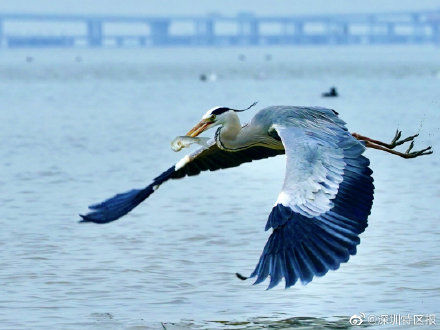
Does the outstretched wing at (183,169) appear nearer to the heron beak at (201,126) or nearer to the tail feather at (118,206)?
the tail feather at (118,206)

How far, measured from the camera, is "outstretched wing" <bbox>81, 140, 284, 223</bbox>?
11.7 m

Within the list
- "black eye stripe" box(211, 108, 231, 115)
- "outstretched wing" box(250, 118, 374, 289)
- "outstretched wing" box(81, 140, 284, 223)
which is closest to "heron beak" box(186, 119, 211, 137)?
"black eye stripe" box(211, 108, 231, 115)

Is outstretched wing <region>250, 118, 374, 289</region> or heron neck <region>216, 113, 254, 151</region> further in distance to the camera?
heron neck <region>216, 113, 254, 151</region>

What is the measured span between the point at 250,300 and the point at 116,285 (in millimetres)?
1518

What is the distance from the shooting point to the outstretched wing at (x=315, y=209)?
9648 mm

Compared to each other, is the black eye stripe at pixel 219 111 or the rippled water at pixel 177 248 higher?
the black eye stripe at pixel 219 111

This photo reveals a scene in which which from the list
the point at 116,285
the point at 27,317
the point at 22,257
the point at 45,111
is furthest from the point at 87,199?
the point at 45,111

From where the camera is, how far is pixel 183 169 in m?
12.5

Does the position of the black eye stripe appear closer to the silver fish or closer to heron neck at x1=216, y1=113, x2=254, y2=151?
heron neck at x1=216, y1=113, x2=254, y2=151

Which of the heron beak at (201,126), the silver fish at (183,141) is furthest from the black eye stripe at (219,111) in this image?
the silver fish at (183,141)

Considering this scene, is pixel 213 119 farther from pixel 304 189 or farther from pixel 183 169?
pixel 304 189

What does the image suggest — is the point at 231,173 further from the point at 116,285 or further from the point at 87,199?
the point at 116,285

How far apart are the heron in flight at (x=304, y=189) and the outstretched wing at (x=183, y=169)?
1 centimetres

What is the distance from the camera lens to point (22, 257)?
47.5ft
